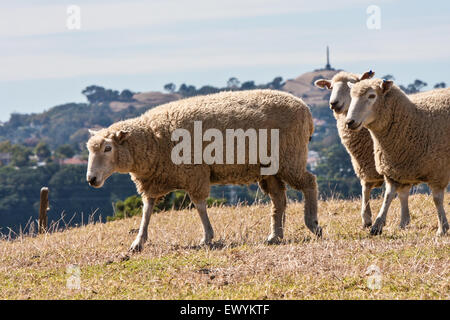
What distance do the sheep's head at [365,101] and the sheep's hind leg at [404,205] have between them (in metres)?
1.61

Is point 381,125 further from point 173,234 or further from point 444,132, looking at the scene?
point 173,234

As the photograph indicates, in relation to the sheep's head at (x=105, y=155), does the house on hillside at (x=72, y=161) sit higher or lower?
lower

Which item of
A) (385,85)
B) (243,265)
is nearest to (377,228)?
(385,85)

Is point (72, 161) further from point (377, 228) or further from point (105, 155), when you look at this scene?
point (377, 228)

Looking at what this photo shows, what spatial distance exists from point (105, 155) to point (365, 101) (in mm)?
4062

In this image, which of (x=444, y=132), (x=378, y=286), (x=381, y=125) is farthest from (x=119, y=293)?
(x=444, y=132)

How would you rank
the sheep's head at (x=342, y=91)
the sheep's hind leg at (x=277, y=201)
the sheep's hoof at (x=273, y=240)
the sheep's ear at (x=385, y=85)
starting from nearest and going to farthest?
the sheep's ear at (x=385, y=85), the sheep's hoof at (x=273, y=240), the sheep's hind leg at (x=277, y=201), the sheep's head at (x=342, y=91)

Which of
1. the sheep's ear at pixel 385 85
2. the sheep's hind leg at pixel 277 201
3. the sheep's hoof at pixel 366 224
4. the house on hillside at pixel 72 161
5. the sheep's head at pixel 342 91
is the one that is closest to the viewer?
the sheep's ear at pixel 385 85

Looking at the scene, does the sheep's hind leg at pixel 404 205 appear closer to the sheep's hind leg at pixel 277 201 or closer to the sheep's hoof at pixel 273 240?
the sheep's hind leg at pixel 277 201

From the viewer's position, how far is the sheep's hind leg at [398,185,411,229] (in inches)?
473

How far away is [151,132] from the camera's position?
11945 mm

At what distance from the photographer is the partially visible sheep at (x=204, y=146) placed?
1162cm

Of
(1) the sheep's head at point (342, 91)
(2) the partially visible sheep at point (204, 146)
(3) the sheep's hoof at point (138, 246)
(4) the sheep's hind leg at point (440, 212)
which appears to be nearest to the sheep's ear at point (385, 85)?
(1) the sheep's head at point (342, 91)
